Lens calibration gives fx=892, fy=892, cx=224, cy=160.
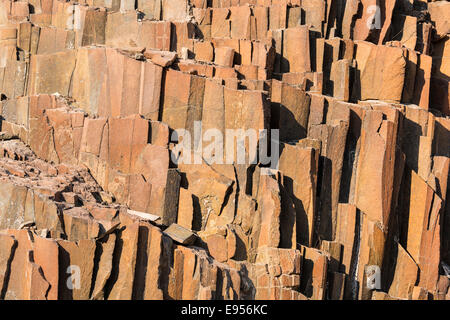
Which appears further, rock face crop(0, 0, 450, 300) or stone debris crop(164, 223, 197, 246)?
stone debris crop(164, 223, 197, 246)

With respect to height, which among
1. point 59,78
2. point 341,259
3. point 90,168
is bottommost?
point 341,259

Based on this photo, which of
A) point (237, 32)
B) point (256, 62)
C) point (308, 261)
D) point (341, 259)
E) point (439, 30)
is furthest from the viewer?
point (439, 30)

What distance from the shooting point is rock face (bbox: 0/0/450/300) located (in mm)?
20172

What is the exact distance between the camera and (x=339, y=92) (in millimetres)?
27938

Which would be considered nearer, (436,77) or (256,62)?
(256,62)

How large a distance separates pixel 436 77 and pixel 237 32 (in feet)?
24.3

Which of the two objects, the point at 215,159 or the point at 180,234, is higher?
the point at 215,159

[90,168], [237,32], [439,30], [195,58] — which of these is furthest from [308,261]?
[439,30]

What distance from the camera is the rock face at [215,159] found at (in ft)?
66.2

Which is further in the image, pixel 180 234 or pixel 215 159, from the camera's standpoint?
pixel 215 159

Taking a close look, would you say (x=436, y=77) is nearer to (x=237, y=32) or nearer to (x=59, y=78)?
(x=237, y=32)

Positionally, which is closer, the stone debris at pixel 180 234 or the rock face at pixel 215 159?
the rock face at pixel 215 159

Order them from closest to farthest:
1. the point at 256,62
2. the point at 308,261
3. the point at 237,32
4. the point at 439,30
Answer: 1. the point at 308,261
2. the point at 256,62
3. the point at 237,32
4. the point at 439,30

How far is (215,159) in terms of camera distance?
76.7ft
